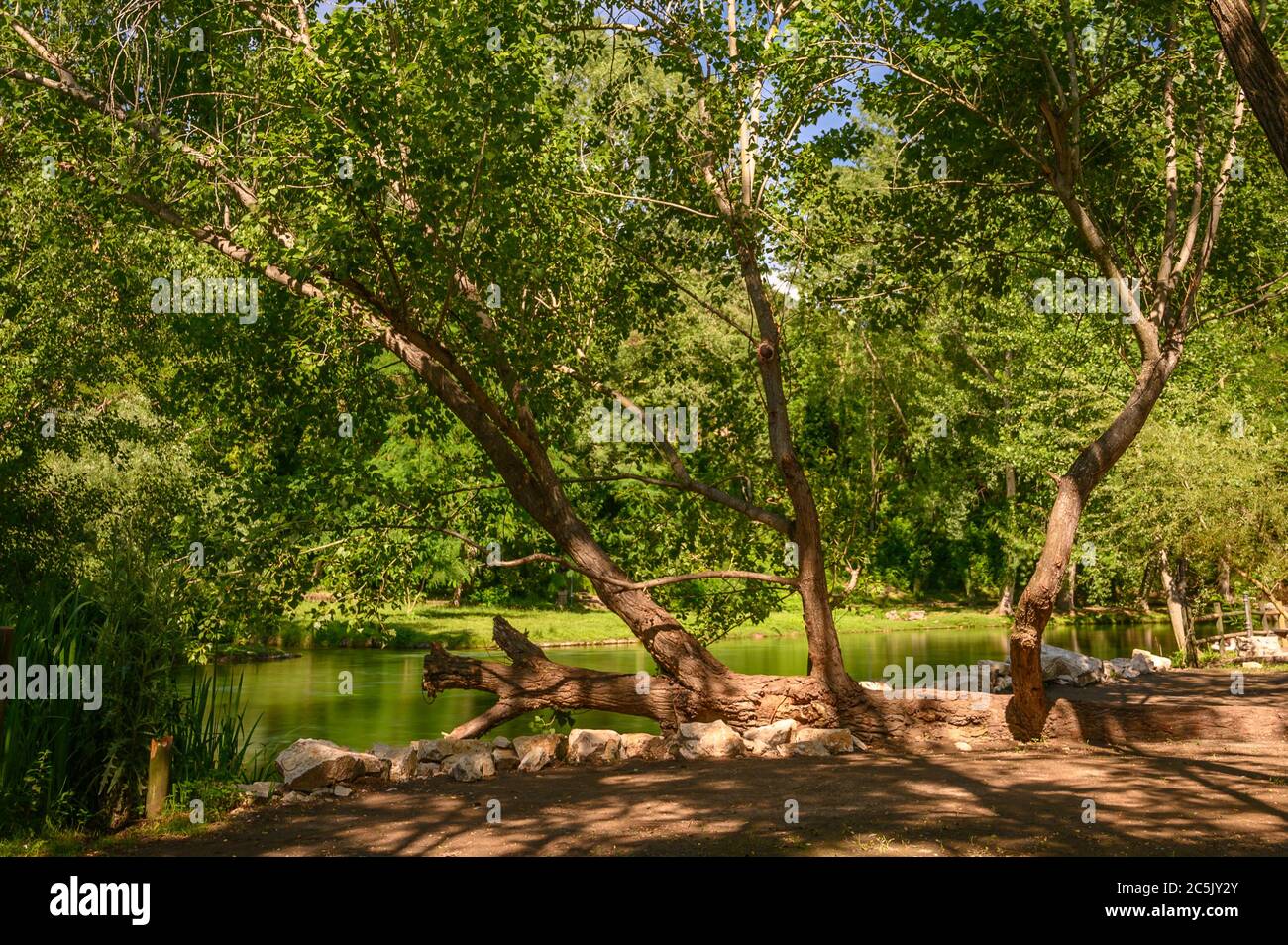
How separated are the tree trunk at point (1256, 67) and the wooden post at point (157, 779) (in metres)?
9.05

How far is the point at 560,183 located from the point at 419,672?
16374 mm

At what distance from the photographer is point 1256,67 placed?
6430 millimetres

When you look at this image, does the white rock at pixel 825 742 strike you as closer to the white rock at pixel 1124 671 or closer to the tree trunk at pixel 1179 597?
the white rock at pixel 1124 671

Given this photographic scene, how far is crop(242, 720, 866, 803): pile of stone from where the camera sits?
11023 millimetres

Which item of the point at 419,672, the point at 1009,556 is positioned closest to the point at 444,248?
the point at 419,672

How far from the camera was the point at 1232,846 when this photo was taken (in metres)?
6.89

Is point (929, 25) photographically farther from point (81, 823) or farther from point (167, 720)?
point (81, 823)

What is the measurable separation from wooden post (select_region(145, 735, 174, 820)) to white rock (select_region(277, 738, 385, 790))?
1.56m

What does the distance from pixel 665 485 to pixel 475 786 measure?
469cm

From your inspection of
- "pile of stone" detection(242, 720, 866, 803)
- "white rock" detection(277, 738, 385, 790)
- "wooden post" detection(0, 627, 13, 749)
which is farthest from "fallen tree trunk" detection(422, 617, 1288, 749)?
"wooden post" detection(0, 627, 13, 749)

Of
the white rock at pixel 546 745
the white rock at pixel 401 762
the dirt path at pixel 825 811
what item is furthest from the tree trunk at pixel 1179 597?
the white rock at pixel 401 762

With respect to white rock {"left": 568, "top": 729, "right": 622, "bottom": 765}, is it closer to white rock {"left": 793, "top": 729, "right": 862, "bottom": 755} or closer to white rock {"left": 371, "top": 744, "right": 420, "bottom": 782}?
white rock {"left": 371, "top": 744, "right": 420, "bottom": 782}

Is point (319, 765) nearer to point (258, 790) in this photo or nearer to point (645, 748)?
point (258, 790)

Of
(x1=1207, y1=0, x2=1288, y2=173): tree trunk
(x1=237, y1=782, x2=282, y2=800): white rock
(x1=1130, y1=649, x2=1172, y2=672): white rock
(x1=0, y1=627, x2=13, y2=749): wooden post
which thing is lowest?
(x1=1130, y1=649, x2=1172, y2=672): white rock
